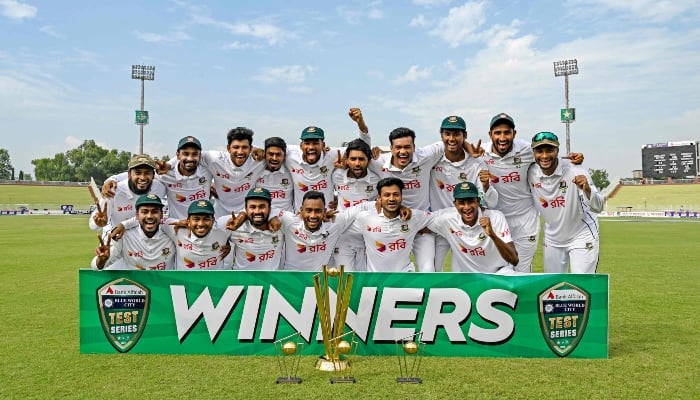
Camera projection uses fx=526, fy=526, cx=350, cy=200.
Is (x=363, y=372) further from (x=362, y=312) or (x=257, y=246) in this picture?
(x=257, y=246)

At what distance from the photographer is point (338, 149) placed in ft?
22.6

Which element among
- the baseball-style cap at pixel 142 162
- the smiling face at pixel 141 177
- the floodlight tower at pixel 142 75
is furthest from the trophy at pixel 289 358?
the floodlight tower at pixel 142 75

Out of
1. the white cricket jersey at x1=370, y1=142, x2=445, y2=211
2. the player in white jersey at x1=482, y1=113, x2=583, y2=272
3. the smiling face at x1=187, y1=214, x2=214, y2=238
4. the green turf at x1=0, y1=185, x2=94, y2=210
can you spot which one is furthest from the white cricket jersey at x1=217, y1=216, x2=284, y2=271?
the green turf at x1=0, y1=185, x2=94, y2=210

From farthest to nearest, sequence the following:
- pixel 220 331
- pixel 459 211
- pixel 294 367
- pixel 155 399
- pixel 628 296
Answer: pixel 628 296 → pixel 459 211 → pixel 220 331 → pixel 294 367 → pixel 155 399

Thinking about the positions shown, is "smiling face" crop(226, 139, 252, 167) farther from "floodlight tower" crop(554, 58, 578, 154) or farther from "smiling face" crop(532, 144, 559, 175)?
"floodlight tower" crop(554, 58, 578, 154)

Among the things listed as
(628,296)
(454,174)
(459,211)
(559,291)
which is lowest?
(628,296)

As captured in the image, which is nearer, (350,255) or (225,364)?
(225,364)

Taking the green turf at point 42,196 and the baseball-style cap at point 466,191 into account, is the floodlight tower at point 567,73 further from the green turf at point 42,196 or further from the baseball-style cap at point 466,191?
the green turf at point 42,196

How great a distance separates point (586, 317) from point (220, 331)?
359 centimetres

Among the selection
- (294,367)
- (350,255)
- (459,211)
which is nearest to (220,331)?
(294,367)

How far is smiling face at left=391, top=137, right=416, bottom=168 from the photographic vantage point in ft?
20.4

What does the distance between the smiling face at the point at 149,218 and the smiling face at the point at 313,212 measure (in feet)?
5.41

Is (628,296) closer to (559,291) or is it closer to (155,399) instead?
(559,291)

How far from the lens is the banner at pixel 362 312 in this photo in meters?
5.13
